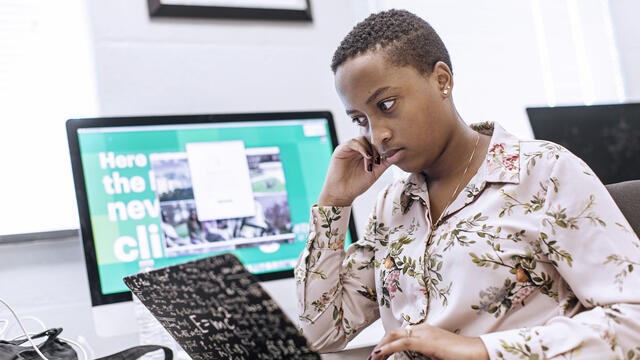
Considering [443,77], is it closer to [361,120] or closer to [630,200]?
[361,120]

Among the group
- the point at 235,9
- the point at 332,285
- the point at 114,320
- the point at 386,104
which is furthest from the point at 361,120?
the point at 235,9

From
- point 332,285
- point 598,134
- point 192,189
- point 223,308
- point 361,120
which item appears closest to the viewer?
point 223,308

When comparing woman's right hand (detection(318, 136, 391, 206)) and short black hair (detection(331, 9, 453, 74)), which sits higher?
short black hair (detection(331, 9, 453, 74))

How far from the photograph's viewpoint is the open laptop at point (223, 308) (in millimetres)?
563

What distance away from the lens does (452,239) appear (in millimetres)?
799

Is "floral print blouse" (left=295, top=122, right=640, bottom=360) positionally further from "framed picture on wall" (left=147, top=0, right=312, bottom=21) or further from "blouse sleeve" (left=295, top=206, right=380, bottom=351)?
"framed picture on wall" (left=147, top=0, right=312, bottom=21)

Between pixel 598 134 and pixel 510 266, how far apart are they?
2.83 ft

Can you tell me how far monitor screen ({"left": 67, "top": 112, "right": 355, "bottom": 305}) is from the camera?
1113 millimetres

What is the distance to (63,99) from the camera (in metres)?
1.32

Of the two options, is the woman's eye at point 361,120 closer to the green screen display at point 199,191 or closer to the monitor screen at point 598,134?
the green screen display at point 199,191

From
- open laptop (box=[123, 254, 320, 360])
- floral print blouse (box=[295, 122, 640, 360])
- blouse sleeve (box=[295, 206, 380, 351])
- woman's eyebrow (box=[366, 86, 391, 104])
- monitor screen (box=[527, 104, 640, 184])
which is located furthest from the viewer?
monitor screen (box=[527, 104, 640, 184])

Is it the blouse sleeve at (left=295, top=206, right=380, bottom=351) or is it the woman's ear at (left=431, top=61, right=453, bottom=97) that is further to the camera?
the blouse sleeve at (left=295, top=206, right=380, bottom=351)

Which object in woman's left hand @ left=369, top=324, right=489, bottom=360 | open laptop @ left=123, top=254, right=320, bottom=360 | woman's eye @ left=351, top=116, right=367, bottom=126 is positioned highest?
woman's eye @ left=351, top=116, right=367, bottom=126

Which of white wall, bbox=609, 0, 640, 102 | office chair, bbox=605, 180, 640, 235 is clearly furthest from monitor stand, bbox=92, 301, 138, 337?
white wall, bbox=609, 0, 640, 102
